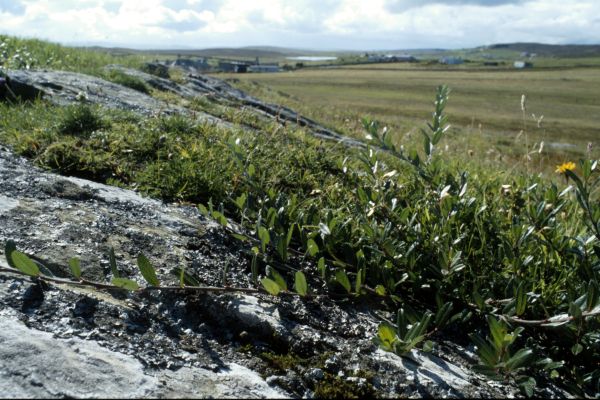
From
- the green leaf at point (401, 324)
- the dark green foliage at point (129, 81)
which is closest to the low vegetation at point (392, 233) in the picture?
the green leaf at point (401, 324)

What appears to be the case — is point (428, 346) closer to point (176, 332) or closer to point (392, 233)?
point (176, 332)

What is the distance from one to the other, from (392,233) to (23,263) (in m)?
2.05

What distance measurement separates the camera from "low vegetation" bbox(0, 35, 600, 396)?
2.21 meters

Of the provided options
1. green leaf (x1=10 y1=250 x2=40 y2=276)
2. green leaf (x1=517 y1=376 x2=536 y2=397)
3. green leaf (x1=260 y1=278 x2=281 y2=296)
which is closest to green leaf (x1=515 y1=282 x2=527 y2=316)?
green leaf (x1=517 y1=376 x2=536 y2=397)

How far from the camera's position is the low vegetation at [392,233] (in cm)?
221

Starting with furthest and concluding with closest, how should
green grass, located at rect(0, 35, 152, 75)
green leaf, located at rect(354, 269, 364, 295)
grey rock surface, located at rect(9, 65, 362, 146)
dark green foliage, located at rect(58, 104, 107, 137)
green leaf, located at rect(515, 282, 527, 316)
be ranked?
green grass, located at rect(0, 35, 152, 75)
grey rock surface, located at rect(9, 65, 362, 146)
dark green foliage, located at rect(58, 104, 107, 137)
green leaf, located at rect(354, 269, 364, 295)
green leaf, located at rect(515, 282, 527, 316)

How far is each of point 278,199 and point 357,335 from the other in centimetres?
131

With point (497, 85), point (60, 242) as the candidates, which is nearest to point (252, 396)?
point (60, 242)

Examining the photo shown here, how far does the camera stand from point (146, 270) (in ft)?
7.07

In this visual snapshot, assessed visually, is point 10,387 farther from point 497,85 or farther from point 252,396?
point 497,85

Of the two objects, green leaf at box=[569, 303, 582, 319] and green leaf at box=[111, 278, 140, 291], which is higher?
green leaf at box=[111, 278, 140, 291]

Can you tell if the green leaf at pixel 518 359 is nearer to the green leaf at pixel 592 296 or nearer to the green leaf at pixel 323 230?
the green leaf at pixel 592 296

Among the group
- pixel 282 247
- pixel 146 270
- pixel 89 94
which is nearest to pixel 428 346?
pixel 282 247

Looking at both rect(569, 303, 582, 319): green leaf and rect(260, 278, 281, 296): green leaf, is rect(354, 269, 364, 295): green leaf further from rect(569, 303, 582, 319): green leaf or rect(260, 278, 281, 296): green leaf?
rect(569, 303, 582, 319): green leaf
